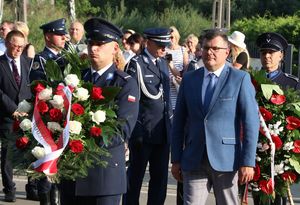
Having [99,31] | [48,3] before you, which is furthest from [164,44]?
[48,3]

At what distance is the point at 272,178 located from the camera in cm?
803

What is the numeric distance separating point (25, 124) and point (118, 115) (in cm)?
67

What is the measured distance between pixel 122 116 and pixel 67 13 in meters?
45.4

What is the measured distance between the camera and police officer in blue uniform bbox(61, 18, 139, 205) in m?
6.45

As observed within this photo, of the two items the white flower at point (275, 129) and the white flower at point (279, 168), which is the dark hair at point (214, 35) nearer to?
the white flower at point (275, 129)

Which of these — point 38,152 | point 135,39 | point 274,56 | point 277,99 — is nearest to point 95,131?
point 38,152

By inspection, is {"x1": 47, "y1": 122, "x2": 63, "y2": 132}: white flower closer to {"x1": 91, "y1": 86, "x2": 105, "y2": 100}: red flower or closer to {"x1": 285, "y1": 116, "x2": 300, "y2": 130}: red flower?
{"x1": 91, "y1": 86, "x2": 105, "y2": 100}: red flower

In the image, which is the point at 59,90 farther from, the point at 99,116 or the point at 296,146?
the point at 296,146

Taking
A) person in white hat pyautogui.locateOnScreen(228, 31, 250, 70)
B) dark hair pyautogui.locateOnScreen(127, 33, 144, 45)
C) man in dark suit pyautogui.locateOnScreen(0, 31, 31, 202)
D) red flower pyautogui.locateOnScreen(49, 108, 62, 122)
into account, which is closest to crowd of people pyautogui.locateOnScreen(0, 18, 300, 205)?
red flower pyautogui.locateOnScreen(49, 108, 62, 122)

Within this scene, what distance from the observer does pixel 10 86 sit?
10742 mm

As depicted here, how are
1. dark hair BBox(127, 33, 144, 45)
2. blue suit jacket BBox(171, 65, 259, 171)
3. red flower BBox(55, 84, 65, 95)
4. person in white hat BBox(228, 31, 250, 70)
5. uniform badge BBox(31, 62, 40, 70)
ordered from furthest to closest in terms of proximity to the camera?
dark hair BBox(127, 33, 144, 45) → person in white hat BBox(228, 31, 250, 70) → uniform badge BBox(31, 62, 40, 70) → blue suit jacket BBox(171, 65, 259, 171) → red flower BBox(55, 84, 65, 95)

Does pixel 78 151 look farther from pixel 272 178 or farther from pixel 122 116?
pixel 272 178

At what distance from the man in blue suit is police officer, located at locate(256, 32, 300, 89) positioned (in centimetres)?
178

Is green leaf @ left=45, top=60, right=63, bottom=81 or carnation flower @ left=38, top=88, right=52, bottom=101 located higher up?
green leaf @ left=45, top=60, right=63, bottom=81
